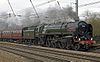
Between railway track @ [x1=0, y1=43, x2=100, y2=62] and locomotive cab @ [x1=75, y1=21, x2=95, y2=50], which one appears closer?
railway track @ [x1=0, y1=43, x2=100, y2=62]

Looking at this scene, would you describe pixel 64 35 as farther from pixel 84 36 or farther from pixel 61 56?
pixel 61 56

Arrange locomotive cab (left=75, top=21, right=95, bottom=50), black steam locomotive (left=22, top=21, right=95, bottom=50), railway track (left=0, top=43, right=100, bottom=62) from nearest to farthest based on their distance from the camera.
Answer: railway track (left=0, top=43, right=100, bottom=62)
locomotive cab (left=75, top=21, right=95, bottom=50)
black steam locomotive (left=22, top=21, right=95, bottom=50)

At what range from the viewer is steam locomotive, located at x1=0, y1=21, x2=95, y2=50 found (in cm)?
2730

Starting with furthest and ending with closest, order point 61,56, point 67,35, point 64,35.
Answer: point 64,35, point 67,35, point 61,56

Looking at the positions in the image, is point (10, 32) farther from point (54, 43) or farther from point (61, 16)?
point (54, 43)

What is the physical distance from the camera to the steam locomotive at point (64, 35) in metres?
27.3

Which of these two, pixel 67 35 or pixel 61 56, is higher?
pixel 67 35

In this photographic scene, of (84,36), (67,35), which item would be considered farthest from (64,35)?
(84,36)

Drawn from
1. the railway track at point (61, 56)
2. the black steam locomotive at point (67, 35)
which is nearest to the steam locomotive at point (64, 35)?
the black steam locomotive at point (67, 35)

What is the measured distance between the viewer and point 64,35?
29703 mm

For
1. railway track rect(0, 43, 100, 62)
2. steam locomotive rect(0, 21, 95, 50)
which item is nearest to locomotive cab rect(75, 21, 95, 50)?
steam locomotive rect(0, 21, 95, 50)

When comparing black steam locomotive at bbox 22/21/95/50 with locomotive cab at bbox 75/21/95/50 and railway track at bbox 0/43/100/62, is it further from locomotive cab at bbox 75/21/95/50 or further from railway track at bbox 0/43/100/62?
railway track at bbox 0/43/100/62

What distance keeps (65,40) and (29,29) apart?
14328mm

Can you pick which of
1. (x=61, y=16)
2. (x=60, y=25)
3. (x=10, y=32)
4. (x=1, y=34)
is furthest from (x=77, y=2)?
(x=1, y=34)
